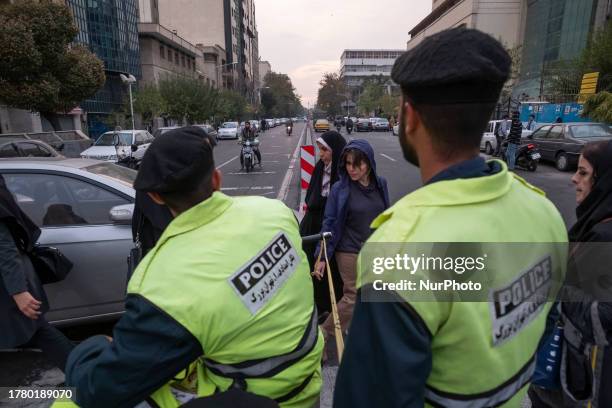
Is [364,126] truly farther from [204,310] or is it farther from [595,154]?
[204,310]

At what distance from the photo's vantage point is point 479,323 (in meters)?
0.93

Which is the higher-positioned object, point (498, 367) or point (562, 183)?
point (498, 367)

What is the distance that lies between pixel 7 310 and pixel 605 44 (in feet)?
80.3

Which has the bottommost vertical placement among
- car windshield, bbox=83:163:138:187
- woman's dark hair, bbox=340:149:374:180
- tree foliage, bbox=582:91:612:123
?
car windshield, bbox=83:163:138:187

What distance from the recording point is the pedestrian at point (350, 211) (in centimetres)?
332

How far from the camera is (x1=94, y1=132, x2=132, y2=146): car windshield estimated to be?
15.6 metres

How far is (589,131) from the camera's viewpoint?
43.2 ft

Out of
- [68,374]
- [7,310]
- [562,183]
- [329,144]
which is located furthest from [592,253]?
[562,183]

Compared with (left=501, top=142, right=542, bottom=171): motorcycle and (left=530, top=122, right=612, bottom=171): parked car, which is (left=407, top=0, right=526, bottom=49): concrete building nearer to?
(left=530, top=122, right=612, bottom=171): parked car

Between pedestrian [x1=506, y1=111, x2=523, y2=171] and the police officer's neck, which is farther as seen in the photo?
pedestrian [x1=506, y1=111, x2=523, y2=171]

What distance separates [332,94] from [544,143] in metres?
101

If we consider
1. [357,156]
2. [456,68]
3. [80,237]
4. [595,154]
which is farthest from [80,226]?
[595,154]

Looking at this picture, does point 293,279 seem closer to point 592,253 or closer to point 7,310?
point 592,253

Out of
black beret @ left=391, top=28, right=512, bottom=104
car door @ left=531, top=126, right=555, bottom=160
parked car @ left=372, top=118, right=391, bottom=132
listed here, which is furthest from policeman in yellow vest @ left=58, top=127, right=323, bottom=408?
parked car @ left=372, top=118, right=391, bottom=132
